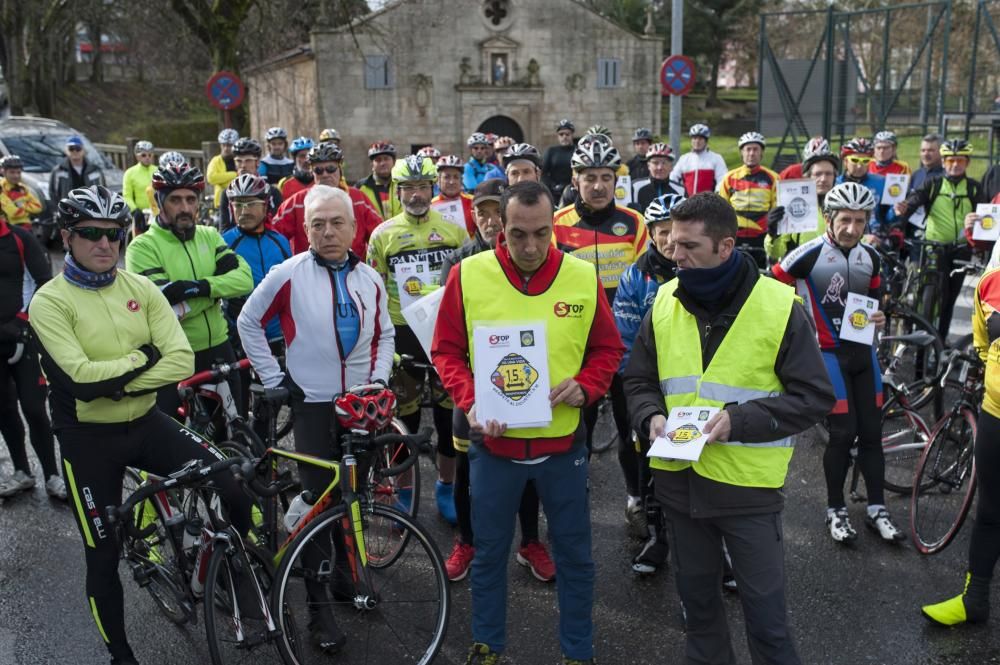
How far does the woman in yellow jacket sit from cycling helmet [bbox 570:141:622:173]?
7.15 ft

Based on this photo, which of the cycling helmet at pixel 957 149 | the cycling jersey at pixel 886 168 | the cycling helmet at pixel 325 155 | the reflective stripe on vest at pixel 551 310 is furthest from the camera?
the cycling jersey at pixel 886 168

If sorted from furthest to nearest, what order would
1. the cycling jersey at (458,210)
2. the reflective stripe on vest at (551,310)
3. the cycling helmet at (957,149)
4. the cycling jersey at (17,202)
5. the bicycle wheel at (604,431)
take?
the cycling jersey at (17,202)
the cycling helmet at (957,149)
the bicycle wheel at (604,431)
the cycling jersey at (458,210)
the reflective stripe on vest at (551,310)

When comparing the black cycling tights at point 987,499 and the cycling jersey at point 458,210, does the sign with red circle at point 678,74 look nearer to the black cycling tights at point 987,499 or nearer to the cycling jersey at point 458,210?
the cycling jersey at point 458,210

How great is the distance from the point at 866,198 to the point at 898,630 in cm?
248

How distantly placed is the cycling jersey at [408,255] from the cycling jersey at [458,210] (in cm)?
57

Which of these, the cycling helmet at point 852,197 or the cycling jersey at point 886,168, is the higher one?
the cycling jersey at point 886,168

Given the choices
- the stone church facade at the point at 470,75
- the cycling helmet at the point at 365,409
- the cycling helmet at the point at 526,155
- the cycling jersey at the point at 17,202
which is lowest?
the cycling helmet at the point at 365,409

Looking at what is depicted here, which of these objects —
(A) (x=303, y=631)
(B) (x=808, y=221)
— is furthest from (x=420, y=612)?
(B) (x=808, y=221)

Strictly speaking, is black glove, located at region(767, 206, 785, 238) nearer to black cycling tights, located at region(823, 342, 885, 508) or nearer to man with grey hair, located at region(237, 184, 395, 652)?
black cycling tights, located at region(823, 342, 885, 508)

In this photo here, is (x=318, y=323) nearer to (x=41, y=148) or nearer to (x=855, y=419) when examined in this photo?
(x=855, y=419)

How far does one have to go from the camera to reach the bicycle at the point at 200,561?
412 centimetres

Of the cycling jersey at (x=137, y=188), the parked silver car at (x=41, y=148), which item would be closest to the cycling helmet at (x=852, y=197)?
the cycling jersey at (x=137, y=188)

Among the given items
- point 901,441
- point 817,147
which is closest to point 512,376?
point 901,441

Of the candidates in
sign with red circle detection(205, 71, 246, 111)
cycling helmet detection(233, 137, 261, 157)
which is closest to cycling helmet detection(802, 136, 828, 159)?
cycling helmet detection(233, 137, 261, 157)
